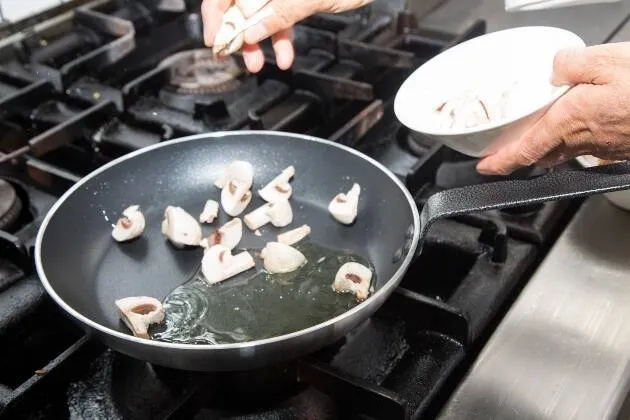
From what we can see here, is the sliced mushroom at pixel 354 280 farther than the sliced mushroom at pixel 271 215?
No

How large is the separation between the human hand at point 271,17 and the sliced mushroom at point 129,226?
0.24 meters

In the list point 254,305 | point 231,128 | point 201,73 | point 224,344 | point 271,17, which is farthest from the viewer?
point 201,73

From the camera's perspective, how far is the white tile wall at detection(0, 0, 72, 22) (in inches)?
45.4

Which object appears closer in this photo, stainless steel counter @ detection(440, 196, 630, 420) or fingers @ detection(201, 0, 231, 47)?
stainless steel counter @ detection(440, 196, 630, 420)

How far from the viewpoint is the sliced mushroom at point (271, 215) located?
844mm

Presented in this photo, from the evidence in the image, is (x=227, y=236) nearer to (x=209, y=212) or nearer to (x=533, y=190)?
(x=209, y=212)

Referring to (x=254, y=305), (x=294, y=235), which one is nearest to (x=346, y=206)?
A: (x=294, y=235)

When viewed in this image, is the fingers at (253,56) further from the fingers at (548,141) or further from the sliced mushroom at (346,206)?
the fingers at (548,141)

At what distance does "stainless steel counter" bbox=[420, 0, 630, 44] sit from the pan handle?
2.12ft

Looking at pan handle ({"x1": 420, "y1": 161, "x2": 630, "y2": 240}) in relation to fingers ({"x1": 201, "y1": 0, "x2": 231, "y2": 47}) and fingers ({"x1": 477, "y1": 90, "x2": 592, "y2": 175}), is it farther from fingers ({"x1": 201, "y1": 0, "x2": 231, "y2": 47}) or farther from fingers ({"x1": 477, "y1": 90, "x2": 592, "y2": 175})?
fingers ({"x1": 201, "y1": 0, "x2": 231, "y2": 47})

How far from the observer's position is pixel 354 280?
0.73 metres

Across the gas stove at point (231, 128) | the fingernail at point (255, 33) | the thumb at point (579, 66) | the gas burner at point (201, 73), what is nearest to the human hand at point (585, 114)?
the thumb at point (579, 66)

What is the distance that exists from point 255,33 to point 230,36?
0.03 meters

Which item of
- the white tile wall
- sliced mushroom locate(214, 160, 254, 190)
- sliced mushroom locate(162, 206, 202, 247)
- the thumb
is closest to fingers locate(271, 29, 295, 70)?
sliced mushroom locate(214, 160, 254, 190)
